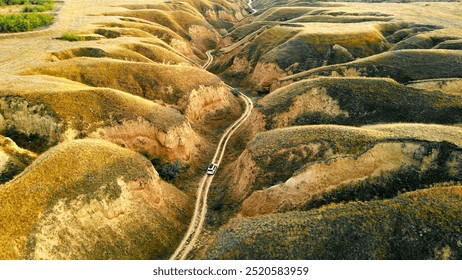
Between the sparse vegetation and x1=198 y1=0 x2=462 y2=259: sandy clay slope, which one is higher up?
the sparse vegetation

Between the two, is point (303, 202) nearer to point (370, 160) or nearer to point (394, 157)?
point (370, 160)

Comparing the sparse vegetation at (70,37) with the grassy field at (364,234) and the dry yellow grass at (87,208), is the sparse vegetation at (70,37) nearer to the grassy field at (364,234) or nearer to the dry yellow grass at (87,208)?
the dry yellow grass at (87,208)

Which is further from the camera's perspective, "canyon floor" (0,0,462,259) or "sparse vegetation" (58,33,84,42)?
"sparse vegetation" (58,33,84,42)

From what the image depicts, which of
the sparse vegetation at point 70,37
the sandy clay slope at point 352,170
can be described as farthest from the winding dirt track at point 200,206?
the sparse vegetation at point 70,37

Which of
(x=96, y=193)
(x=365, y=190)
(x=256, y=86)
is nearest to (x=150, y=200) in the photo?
(x=96, y=193)

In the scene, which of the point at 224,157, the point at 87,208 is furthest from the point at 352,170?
the point at 87,208

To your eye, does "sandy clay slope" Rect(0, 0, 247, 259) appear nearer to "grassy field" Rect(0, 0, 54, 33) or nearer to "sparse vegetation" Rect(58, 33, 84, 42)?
"sparse vegetation" Rect(58, 33, 84, 42)

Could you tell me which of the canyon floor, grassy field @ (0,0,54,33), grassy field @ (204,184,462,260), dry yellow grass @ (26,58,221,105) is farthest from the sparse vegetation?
grassy field @ (204,184,462,260)

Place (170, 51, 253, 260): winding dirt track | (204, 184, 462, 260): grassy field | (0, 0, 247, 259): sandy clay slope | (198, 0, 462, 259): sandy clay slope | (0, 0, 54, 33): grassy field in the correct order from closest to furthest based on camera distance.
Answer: (204, 184, 462, 260): grassy field < (198, 0, 462, 259): sandy clay slope < (0, 0, 247, 259): sandy clay slope < (170, 51, 253, 260): winding dirt track < (0, 0, 54, 33): grassy field
